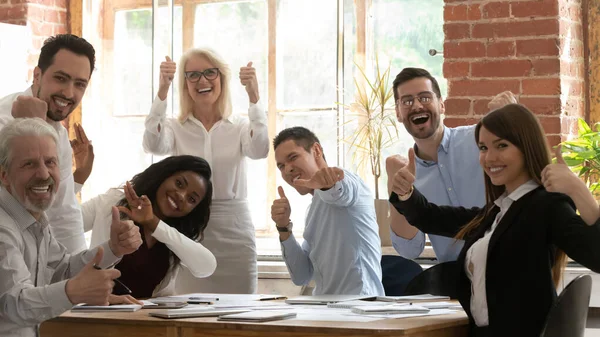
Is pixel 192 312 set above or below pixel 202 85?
below

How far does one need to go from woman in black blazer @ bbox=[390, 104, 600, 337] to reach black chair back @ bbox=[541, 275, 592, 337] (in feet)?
0.25

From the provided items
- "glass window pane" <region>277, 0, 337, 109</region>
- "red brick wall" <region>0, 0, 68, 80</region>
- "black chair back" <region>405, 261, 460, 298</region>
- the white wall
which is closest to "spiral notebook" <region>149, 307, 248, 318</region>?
"black chair back" <region>405, 261, 460, 298</region>

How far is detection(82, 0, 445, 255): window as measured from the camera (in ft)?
16.1

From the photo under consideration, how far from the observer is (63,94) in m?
3.28

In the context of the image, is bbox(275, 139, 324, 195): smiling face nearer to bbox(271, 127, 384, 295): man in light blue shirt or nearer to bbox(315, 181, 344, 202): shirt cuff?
bbox(271, 127, 384, 295): man in light blue shirt

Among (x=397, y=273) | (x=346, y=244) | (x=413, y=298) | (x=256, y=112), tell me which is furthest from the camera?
(x=256, y=112)

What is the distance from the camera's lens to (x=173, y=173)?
3502 mm

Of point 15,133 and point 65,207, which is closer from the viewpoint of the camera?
point 15,133

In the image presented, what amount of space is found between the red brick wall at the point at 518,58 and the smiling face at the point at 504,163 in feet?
5.21

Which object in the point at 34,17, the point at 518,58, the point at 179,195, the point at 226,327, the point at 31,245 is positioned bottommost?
the point at 226,327

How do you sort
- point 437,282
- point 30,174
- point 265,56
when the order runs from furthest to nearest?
point 265,56, point 437,282, point 30,174

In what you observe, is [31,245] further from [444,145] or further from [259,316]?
[444,145]

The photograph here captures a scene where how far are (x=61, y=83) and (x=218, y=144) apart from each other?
95cm

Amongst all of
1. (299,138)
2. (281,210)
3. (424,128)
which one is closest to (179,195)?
(281,210)
